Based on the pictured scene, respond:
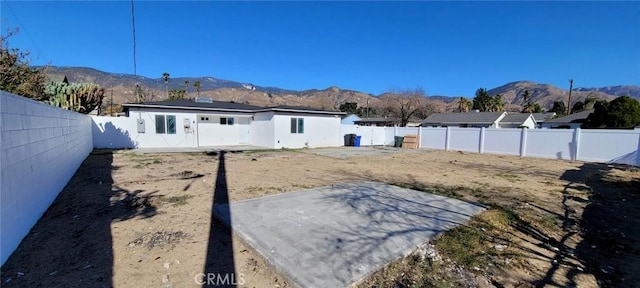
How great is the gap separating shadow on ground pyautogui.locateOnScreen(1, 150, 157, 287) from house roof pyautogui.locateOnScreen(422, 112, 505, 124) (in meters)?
34.3

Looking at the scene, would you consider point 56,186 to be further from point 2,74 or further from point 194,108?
point 194,108

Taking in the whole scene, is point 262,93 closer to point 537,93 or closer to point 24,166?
point 24,166

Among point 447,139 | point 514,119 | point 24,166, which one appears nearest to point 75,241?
point 24,166

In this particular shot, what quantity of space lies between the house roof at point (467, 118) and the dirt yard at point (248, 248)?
90.7 feet

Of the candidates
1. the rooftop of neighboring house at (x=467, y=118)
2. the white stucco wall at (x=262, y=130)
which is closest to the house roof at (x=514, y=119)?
the rooftop of neighboring house at (x=467, y=118)

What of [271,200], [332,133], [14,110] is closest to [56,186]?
[14,110]

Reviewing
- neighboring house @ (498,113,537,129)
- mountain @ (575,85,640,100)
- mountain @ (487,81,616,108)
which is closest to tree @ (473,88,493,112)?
neighboring house @ (498,113,537,129)

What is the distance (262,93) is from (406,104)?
1810 inches

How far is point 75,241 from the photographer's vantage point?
331cm

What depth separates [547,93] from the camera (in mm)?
99812

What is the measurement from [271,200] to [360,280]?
9.37ft

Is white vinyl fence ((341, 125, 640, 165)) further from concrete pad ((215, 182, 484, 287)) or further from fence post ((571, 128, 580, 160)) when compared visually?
concrete pad ((215, 182, 484, 287))

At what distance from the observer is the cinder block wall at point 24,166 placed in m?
2.86

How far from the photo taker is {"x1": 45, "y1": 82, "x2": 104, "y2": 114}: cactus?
45.6ft
